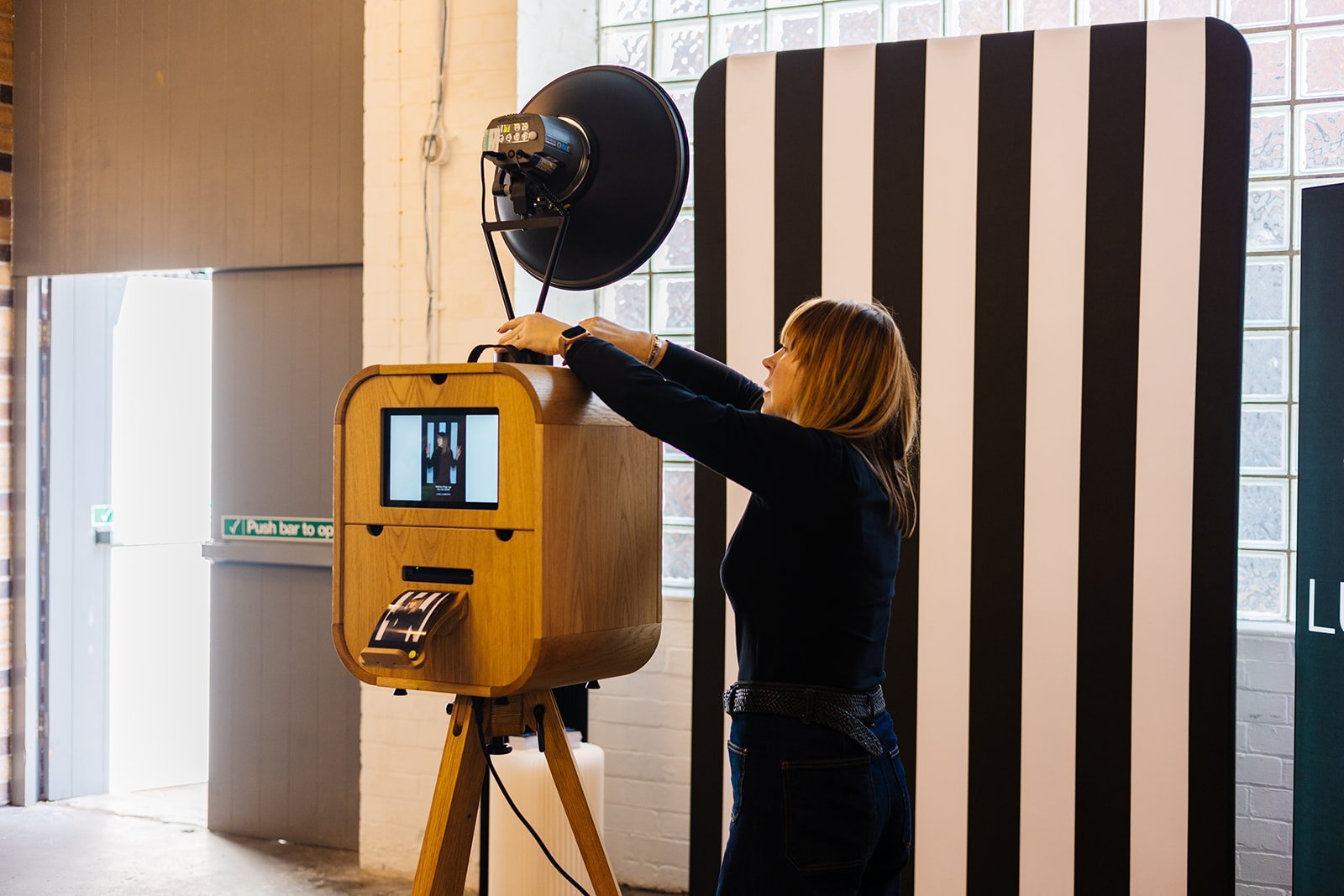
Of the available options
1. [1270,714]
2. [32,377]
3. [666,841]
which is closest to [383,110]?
[32,377]

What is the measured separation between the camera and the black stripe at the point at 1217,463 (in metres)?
2.34

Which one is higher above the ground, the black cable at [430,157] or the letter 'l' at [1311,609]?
A: the black cable at [430,157]

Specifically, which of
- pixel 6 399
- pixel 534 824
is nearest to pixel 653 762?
pixel 534 824

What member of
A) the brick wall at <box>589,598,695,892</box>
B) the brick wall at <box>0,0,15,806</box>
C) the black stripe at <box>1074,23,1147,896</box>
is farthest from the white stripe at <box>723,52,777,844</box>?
the brick wall at <box>0,0,15,806</box>

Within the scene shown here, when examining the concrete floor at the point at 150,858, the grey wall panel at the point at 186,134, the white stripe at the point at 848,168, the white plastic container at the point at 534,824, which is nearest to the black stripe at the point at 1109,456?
the white stripe at the point at 848,168

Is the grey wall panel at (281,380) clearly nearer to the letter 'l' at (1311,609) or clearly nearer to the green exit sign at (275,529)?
the green exit sign at (275,529)

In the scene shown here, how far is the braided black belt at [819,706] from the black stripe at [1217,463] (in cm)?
114

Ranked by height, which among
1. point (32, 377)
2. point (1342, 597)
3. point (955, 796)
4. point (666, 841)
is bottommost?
point (666, 841)

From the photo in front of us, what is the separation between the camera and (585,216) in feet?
6.39

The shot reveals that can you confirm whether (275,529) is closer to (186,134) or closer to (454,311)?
(454,311)

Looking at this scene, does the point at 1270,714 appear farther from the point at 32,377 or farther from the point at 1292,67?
the point at 32,377

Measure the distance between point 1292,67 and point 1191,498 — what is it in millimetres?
1207

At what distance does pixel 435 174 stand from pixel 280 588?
4.57 ft

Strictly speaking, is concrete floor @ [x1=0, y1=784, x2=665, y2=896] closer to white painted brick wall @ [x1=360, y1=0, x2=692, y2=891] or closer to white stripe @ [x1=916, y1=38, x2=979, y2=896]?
white painted brick wall @ [x1=360, y1=0, x2=692, y2=891]
